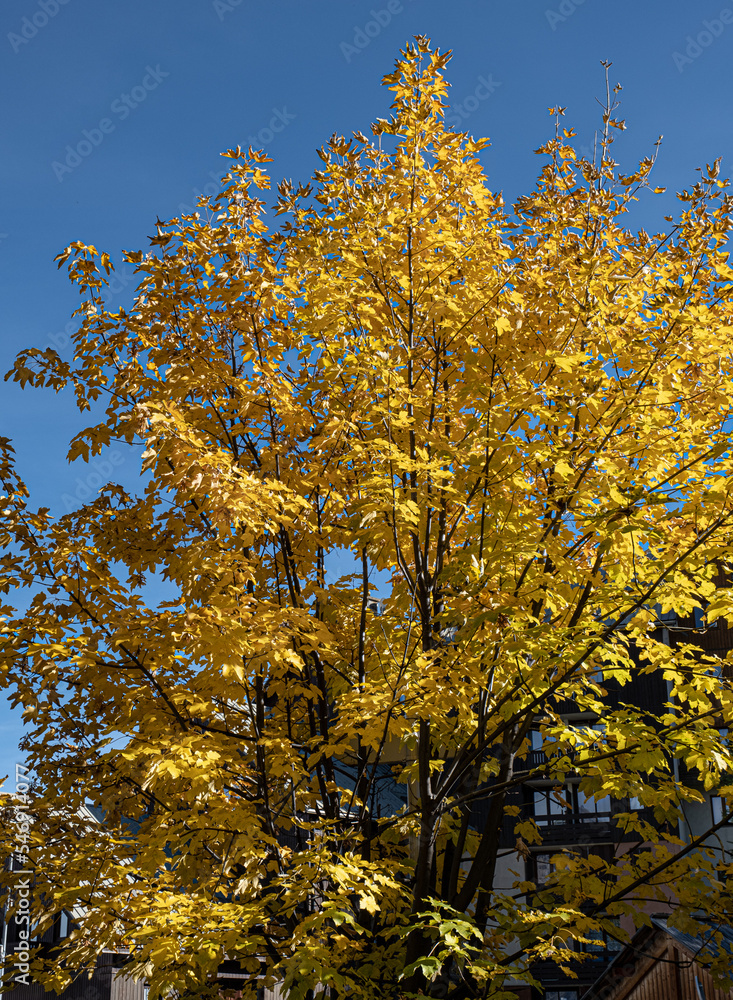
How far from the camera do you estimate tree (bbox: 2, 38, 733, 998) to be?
21.0 feet

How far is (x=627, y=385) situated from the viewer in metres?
6.86

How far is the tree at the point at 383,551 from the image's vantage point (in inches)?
252

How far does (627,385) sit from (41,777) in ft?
20.9

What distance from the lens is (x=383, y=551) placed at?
7516 millimetres

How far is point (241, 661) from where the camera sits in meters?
6.07

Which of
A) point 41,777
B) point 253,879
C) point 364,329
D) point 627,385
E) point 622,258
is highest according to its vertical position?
point 622,258

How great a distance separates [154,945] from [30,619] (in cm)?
271

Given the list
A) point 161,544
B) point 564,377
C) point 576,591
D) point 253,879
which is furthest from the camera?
point 161,544

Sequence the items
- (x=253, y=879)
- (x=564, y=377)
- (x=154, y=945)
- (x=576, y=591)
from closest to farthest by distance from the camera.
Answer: (x=154, y=945)
(x=253, y=879)
(x=564, y=377)
(x=576, y=591)

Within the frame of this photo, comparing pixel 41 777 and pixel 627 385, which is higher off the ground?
pixel 627 385

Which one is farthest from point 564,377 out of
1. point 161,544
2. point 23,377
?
point 23,377

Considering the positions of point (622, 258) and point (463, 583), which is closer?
point (463, 583)

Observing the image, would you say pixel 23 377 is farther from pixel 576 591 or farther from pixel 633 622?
pixel 633 622

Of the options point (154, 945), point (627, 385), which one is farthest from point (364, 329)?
point (154, 945)
